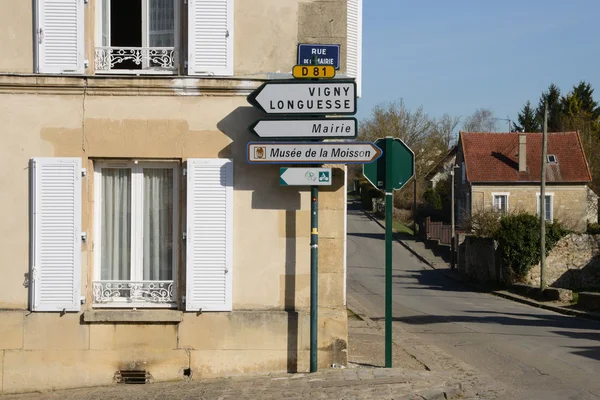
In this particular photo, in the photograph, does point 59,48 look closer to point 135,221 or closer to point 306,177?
point 135,221

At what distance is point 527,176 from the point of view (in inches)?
2061

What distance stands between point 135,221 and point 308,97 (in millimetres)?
2662

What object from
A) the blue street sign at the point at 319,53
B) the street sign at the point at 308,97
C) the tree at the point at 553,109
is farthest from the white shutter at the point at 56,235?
the tree at the point at 553,109

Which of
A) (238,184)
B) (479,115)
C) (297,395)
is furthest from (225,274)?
(479,115)

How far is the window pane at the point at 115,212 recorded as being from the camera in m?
9.98

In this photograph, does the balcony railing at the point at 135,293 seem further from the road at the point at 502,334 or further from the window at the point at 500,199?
the window at the point at 500,199

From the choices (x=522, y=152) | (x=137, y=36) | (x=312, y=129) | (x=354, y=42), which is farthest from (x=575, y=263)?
(x=137, y=36)

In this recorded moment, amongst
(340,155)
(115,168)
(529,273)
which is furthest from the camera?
(529,273)

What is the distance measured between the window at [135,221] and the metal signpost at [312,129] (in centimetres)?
139

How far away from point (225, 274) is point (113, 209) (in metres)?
1.67

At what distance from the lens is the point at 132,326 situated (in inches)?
377

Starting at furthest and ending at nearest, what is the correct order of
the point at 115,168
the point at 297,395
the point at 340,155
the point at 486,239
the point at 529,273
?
the point at 486,239
the point at 529,273
the point at 115,168
the point at 340,155
the point at 297,395

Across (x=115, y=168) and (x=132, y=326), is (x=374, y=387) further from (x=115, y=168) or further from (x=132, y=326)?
(x=115, y=168)

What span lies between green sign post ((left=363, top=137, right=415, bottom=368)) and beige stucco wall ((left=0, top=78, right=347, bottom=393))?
474mm
